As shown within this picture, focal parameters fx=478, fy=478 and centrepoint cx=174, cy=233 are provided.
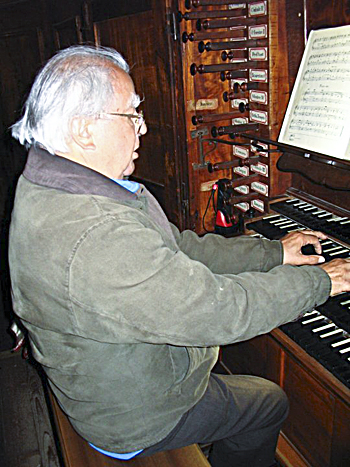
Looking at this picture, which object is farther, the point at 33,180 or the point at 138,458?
the point at 138,458

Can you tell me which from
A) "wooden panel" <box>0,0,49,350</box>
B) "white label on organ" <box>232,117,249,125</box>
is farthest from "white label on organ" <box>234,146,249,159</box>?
"wooden panel" <box>0,0,49,350</box>

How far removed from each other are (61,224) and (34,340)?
1.22 feet

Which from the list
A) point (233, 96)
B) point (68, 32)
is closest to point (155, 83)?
point (233, 96)

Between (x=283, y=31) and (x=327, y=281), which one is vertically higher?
(x=283, y=31)

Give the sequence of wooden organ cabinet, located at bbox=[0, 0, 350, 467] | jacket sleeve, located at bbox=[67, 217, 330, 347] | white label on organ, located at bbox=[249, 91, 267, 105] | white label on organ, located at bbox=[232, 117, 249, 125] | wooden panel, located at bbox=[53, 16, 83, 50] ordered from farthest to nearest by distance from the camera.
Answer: wooden panel, located at bbox=[53, 16, 83, 50], white label on organ, located at bbox=[232, 117, 249, 125], white label on organ, located at bbox=[249, 91, 267, 105], wooden organ cabinet, located at bbox=[0, 0, 350, 467], jacket sleeve, located at bbox=[67, 217, 330, 347]

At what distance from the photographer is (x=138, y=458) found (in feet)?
4.17

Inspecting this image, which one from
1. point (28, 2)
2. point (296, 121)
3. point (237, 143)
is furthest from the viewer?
point (28, 2)

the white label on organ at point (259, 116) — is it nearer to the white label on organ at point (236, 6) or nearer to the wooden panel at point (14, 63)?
the white label on organ at point (236, 6)

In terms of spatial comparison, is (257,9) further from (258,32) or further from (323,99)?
(323,99)

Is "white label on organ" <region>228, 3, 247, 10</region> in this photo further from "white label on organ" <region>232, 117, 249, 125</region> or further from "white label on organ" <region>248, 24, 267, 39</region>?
"white label on organ" <region>232, 117, 249, 125</region>

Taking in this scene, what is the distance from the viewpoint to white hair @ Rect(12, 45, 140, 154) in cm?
104

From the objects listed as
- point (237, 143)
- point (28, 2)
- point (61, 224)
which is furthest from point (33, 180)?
point (28, 2)

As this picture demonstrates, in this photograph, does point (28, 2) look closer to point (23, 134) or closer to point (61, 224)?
point (23, 134)

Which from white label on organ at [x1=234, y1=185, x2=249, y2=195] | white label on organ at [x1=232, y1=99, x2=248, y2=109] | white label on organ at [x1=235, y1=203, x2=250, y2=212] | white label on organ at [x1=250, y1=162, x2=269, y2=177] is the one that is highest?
white label on organ at [x1=232, y1=99, x2=248, y2=109]
